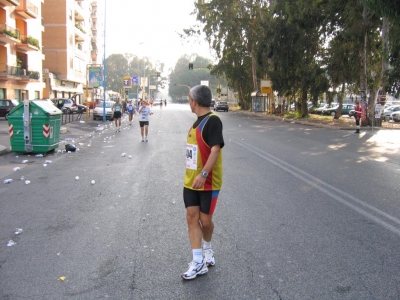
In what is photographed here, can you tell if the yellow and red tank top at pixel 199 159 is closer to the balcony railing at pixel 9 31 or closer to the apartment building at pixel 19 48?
the apartment building at pixel 19 48

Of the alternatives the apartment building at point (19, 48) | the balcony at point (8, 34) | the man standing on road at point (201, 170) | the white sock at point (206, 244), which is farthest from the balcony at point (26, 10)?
the white sock at point (206, 244)

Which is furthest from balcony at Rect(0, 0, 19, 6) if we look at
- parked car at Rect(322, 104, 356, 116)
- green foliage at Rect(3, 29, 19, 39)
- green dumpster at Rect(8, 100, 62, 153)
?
parked car at Rect(322, 104, 356, 116)

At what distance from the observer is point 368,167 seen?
434 inches

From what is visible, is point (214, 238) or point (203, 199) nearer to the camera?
point (203, 199)

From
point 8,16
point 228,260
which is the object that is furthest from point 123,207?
point 8,16

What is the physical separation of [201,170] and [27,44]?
133 ft

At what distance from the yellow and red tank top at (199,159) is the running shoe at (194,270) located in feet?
2.46

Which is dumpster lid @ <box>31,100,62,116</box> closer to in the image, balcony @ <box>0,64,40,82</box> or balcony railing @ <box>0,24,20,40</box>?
balcony railing @ <box>0,24,20,40</box>

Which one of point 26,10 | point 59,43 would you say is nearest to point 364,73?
point 26,10

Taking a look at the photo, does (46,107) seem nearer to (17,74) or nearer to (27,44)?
(17,74)

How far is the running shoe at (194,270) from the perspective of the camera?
13.3ft

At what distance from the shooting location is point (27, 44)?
3988 centimetres

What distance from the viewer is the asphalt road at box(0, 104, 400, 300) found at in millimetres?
3963

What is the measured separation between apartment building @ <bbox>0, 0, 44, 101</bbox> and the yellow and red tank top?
1434 inches
